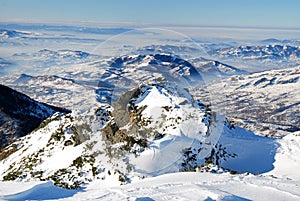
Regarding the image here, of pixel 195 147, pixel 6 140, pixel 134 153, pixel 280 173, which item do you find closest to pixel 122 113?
pixel 134 153

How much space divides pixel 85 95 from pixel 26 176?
12.8m

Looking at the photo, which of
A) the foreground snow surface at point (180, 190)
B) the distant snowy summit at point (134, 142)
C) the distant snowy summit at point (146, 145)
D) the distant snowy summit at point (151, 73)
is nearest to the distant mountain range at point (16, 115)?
the distant snowy summit at point (134, 142)

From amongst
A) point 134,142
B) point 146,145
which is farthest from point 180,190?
point 134,142

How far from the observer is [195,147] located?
26031 millimetres

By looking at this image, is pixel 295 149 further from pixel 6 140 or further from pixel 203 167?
pixel 6 140

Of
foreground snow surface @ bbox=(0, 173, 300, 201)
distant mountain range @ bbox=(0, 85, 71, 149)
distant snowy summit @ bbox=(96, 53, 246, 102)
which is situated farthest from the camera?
distant mountain range @ bbox=(0, 85, 71, 149)

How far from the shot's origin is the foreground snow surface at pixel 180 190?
1445cm

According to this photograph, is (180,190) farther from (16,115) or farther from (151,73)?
(16,115)

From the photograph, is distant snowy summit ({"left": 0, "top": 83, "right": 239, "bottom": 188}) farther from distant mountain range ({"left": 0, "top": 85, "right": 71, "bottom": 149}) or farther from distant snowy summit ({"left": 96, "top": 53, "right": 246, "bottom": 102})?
distant mountain range ({"left": 0, "top": 85, "right": 71, "bottom": 149})

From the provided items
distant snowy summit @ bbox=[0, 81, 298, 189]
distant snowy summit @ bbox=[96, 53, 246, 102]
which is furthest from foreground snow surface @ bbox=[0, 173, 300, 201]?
distant snowy summit @ bbox=[96, 53, 246, 102]

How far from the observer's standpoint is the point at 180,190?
50.2 ft

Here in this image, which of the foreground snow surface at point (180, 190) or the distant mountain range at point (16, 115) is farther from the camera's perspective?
the distant mountain range at point (16, 115)

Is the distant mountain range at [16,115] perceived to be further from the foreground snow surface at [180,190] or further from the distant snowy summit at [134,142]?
the foreground snow surface at [180,190]

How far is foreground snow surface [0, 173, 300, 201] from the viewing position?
569 inches
